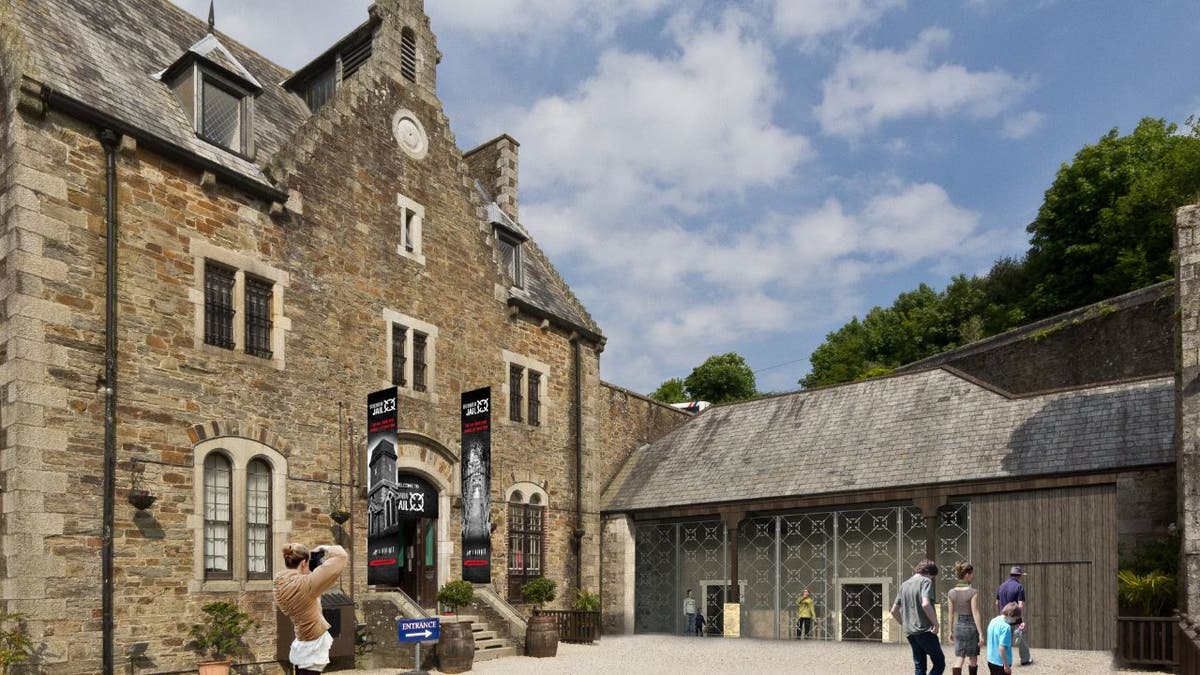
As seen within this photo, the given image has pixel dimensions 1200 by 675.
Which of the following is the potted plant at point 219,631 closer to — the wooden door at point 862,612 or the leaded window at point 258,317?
the leaded window at point 258,317

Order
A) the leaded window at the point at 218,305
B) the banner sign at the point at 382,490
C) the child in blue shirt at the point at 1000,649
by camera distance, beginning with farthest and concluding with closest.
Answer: the banner sign at the point at 382,490, the leaded window at the point at 218,305, the child in blue shirt at the point at 1000,649

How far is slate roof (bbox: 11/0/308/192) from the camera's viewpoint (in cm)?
1306

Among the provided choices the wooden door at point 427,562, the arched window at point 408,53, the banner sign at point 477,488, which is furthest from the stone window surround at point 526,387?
the arched window at point 408,53

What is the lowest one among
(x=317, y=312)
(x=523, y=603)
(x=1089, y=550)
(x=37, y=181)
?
(x=523, y=603)

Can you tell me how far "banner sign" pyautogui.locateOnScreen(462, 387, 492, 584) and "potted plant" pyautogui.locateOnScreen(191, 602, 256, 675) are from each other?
15.5ft

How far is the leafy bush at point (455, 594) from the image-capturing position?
1681cm

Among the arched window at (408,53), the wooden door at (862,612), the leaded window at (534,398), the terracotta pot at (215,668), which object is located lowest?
the wooden door at (862,612)

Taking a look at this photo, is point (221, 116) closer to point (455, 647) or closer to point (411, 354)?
point (411, 354)

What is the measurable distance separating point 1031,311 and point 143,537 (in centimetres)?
3469

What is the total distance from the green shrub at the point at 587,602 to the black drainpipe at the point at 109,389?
33.7 ft

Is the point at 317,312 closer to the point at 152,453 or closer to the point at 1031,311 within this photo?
the point at 152,453

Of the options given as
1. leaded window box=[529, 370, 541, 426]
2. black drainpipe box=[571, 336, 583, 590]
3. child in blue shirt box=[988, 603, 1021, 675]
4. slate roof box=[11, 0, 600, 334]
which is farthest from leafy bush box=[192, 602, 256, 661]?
child in blue shirt box=[988, 603, 1021, 675]

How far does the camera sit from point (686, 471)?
2341cm

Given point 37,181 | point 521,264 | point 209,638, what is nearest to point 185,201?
point 37,181
